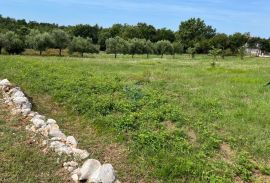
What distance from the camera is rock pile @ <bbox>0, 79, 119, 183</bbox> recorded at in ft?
30.7

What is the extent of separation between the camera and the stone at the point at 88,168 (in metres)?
9.40

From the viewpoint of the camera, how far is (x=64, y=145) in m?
11.4

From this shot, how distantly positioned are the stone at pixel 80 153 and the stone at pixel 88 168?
0.66 metres

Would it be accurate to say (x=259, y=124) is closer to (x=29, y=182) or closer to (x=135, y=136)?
(x=135, y=136)

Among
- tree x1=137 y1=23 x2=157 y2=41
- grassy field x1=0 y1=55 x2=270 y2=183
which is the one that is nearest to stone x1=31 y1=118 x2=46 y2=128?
grassy field x1=0 y1=55 x2=270 y2=183

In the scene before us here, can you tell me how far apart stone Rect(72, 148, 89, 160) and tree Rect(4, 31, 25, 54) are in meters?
62.8

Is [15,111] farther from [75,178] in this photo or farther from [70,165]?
[75,178]

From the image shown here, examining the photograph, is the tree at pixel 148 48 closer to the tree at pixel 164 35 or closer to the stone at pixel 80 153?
the tree at pixel 164 35

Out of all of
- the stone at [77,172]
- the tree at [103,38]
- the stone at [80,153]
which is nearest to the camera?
the stone at [77,172]

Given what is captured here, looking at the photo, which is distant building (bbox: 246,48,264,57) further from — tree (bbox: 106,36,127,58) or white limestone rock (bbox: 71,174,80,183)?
white limestone rock (bbox: 71,174,80,183)

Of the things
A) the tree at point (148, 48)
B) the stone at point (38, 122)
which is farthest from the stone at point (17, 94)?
the tree at point (148, 48)

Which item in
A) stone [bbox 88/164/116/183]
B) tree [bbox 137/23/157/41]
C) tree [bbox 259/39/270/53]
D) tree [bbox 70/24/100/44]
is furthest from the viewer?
tree [bbox 137/23/157/41]

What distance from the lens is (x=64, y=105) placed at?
1700 centimetres

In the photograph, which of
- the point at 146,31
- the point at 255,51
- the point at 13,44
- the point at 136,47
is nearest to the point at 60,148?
the point at 13,44
